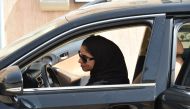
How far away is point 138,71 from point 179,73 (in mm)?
276

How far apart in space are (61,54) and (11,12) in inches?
221

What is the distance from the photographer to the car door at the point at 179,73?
285 cm

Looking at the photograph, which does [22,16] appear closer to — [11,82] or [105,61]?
[105,61]

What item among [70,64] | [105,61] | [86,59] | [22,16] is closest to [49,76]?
[86,59]

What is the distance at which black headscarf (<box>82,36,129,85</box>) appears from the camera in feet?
10.5

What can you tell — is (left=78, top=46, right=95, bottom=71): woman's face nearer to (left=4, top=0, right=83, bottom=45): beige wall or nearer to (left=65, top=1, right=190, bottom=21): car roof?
(left=65, top=1, right=190, bottom=21): car roof

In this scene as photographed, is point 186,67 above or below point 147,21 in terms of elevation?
below

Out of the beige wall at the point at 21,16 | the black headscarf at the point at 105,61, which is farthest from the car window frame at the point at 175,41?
the beige wall at the point at 21,16

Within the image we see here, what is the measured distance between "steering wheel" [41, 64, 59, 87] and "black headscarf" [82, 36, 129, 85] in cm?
26

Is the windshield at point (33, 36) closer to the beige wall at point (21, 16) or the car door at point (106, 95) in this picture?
the car door at point (106, 95)

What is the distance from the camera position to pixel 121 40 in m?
4.12

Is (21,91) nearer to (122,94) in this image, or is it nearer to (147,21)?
(122,94)

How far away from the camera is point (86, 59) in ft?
11.0

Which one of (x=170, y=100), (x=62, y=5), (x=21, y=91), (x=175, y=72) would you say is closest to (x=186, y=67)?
(x=175, y=72)
